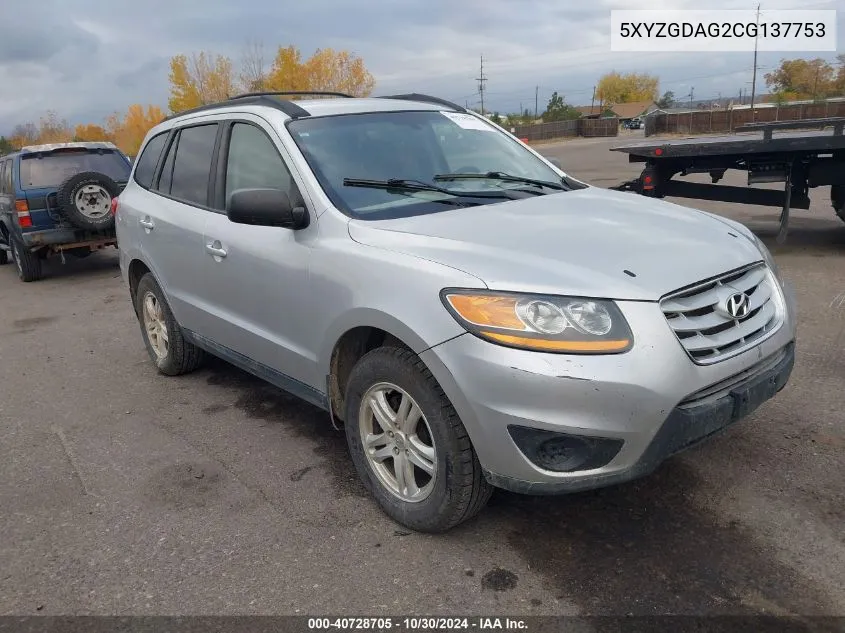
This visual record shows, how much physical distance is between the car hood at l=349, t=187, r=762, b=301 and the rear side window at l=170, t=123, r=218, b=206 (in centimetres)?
160

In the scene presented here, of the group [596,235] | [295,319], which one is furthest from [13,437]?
[596,235]

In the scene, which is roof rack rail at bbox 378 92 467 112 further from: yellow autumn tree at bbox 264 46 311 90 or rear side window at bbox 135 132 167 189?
yellow autumn tree at bbox 264 46 311 90

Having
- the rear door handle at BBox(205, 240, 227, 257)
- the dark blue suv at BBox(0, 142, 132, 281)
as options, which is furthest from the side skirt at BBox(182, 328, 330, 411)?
the dark blue suv at BBox(0, 142, 132, 281)

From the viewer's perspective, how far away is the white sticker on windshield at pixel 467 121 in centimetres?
423

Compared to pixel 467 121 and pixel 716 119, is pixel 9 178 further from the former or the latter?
pixel 716 119

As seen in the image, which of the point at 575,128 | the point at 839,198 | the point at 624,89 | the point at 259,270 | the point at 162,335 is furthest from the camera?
the point at 624,89

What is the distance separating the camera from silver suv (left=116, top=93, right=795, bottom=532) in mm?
2463

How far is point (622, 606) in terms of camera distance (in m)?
2.50

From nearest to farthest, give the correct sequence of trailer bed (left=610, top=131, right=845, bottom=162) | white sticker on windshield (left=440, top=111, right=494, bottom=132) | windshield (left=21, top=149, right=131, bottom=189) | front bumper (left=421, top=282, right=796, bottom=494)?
front bumper (left=421, top=282, right=796, bottom=494)
white sticker on windshield (left=440, top=111, right=494, bottom=132)
trailer bed (left=610, top=131, right=845, bottom=162)
windshield (left=21, top=149, right=131, bottom=189)

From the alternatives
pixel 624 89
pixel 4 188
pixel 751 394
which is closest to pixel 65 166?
pixel 4 188

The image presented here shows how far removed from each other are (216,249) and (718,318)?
2.64m

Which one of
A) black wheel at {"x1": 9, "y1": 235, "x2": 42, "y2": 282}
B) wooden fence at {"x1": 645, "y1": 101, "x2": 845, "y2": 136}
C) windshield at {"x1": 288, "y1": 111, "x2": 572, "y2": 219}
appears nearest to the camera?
windshield at {"x1": 288, "y1": 111, "x2": 572, "y2": 219}

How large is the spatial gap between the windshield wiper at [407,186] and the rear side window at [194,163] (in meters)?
1.24

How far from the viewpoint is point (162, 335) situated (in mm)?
5203
